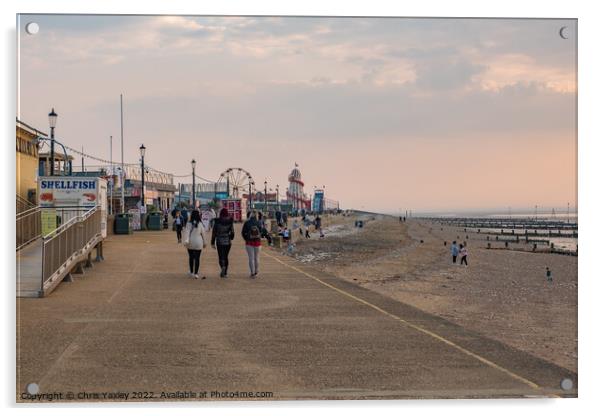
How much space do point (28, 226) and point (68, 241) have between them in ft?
15.9

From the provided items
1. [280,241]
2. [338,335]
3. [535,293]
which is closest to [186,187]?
[280,241]

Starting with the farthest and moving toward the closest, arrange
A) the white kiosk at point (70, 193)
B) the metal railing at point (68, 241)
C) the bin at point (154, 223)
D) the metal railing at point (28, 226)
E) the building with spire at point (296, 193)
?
1. the building with spire at point (296, 193)
2. the bin at point (154, 223)
3. the white kiosk at point (70, 193)
4. the metal railing at point (28, 226)
5. the metal railing at point (68, 241)

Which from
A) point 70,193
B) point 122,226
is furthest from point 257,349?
point 122,226

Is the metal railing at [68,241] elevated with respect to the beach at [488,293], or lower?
elevated

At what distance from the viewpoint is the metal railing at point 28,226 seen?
15055 mm

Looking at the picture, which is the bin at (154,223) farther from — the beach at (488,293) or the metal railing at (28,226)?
the metal railing at (28,226)

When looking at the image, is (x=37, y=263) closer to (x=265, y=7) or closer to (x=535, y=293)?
(x=265, y=7)

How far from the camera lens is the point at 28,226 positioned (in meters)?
16.4

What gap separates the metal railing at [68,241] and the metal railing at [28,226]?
141cm

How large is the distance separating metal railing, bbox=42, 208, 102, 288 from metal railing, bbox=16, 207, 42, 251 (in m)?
1.41

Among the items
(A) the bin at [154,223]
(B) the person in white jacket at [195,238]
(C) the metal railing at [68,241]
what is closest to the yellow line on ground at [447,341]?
(B) the person in white jacket at [195,238]

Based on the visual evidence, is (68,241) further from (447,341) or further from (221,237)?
(447,341)

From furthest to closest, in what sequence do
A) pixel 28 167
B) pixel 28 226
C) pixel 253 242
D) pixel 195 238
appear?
pixel 28 167 < pixel 28 226 < pixel 253 242 < pixel 195 238

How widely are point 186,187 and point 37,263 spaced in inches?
4327
